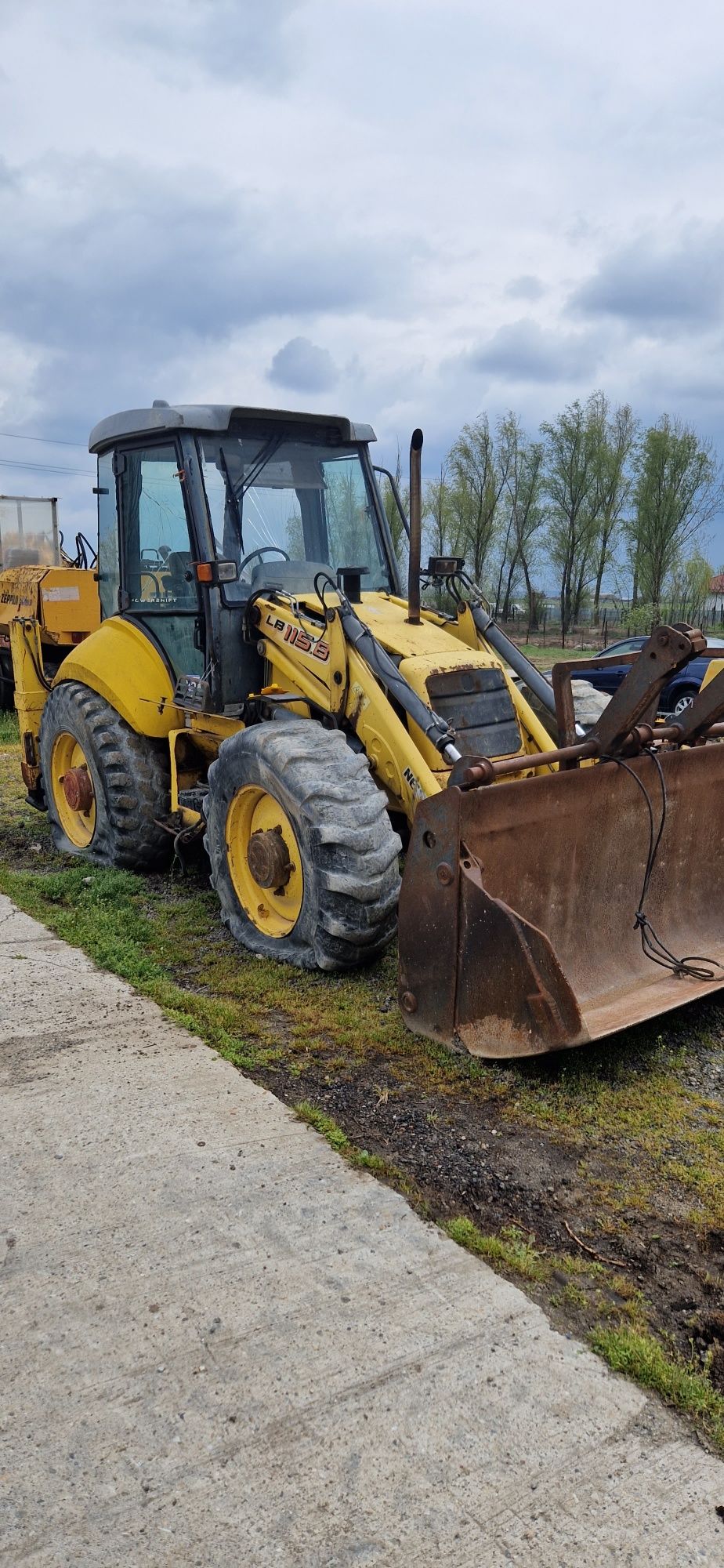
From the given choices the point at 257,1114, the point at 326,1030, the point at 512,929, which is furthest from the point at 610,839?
the point at 257,1114

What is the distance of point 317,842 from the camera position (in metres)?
4.66

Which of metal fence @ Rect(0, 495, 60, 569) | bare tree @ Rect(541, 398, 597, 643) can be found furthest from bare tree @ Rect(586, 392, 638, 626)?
metal fence @ Rect(0, 495, 60, 569)

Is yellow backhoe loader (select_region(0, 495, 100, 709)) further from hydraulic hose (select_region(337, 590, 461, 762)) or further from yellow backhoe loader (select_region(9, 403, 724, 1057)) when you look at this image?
hydraulic hose (select_region(337, 590, 461, 762))

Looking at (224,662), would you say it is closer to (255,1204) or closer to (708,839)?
(708,839)

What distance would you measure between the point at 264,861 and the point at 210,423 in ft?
7.79

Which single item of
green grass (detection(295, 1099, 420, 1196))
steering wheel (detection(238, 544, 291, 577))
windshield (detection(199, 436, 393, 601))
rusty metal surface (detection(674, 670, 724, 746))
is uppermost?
windshield (detection(199, 436, 393, 601))

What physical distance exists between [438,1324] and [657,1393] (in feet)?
1.71

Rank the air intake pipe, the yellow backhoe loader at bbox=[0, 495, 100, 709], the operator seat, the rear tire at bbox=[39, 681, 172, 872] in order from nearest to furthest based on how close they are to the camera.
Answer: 1. the air intake pipe
2. the operator seat
3. the rear tire at bbox=[39, 681, 172, 872]
4. the yellow backhoe loader at bbox=[0, 495, 100, 709]

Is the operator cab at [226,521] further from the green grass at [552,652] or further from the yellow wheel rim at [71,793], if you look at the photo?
the green grass at [552,652]

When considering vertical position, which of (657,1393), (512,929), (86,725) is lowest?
(657,1393)

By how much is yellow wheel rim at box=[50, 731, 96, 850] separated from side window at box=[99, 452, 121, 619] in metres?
0.93

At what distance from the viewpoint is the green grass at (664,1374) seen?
96.0 inches

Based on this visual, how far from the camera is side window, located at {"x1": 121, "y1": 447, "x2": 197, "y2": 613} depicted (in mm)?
6086

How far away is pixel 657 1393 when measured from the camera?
2.51m
